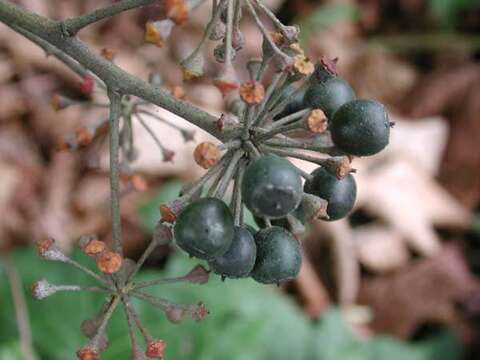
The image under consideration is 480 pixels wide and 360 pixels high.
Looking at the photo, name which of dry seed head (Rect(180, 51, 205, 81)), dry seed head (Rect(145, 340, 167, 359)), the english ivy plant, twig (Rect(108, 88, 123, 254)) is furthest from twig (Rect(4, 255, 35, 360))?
dry seed head (Rect(180, 51, 205, 81))

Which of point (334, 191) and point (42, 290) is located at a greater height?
point (334, 191)

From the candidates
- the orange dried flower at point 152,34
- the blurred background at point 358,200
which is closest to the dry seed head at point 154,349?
the orange dried flower at point 152,34

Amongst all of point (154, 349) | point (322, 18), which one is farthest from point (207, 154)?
point (322, 18)

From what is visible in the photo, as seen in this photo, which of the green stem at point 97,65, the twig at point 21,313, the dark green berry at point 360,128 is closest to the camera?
the dark green berry at point 360,128

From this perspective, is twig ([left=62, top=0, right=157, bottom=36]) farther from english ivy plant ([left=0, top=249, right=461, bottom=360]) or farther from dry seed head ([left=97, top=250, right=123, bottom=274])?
english ivy plant ([left=0, top=249, right=461, bottom=360])

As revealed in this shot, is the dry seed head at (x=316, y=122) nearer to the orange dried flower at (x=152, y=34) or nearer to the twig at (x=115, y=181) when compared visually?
the orange dried flower at (x=152, y=34)

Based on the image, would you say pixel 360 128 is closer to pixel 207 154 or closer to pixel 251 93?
pixel 251 93
